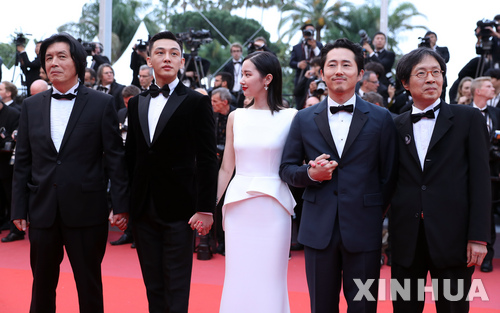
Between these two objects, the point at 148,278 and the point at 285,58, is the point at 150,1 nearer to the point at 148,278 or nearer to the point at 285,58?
the point at 285,58

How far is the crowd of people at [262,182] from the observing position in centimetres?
258

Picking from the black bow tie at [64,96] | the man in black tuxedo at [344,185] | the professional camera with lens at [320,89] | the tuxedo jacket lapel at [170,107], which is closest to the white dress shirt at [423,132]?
the man in black tuxedo at [344,185]

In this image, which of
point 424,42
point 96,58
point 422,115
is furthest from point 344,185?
point 96,58

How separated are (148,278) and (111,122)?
0.92 m

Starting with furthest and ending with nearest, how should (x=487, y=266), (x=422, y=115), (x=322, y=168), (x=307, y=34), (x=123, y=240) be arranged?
(x=307, y=34) < (x=123, y=240) < (x=487, y=266) < (x=422, y=115) < (x=322, y=168)

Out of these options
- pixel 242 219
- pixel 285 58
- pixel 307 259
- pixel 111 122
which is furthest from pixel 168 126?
pixel 285 58

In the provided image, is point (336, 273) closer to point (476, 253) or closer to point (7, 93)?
point (476, 253)

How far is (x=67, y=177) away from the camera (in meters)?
2.94

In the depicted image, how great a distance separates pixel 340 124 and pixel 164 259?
4.07 ft

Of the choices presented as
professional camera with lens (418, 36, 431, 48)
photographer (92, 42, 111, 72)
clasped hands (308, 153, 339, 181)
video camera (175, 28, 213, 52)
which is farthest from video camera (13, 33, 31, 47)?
clasped hands (308, 153, 339, 181)

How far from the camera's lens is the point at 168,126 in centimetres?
299

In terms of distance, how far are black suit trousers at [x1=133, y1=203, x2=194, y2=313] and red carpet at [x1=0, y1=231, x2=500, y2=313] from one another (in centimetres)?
102

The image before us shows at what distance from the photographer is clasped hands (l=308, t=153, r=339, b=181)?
2451 mm

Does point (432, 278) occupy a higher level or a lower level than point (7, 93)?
lower
